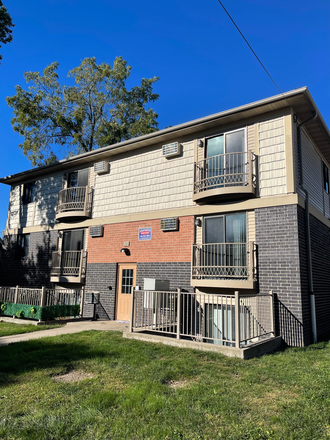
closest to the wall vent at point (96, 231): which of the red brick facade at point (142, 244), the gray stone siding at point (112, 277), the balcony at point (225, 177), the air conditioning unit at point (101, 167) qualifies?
the red brick facade at point (142, 244)

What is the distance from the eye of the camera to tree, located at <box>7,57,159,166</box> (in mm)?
23281

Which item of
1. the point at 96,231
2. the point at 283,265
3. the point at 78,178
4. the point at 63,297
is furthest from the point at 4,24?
the point at 283,265

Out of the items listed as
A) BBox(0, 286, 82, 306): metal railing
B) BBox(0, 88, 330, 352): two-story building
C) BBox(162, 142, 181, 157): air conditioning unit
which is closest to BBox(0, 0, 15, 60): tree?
BBox(0, 88, 330, 352): two-story building

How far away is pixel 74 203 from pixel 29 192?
451cm

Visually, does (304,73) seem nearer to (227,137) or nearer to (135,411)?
(227,137)

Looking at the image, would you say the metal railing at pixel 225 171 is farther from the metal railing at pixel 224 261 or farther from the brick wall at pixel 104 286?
the brick wall at pixel 104 286

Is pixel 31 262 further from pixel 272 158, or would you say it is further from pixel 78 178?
pixel 272 158

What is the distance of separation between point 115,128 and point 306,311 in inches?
746

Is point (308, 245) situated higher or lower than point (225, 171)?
lower

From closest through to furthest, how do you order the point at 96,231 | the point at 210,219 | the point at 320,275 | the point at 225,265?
the point at 225,265, the point at 320,275, the point at 210,219, the point at 96,231

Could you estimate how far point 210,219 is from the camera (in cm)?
1090

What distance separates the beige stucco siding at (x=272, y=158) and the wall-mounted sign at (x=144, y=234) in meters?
4.46

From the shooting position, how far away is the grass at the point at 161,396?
3557mm

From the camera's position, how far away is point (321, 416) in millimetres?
3865
